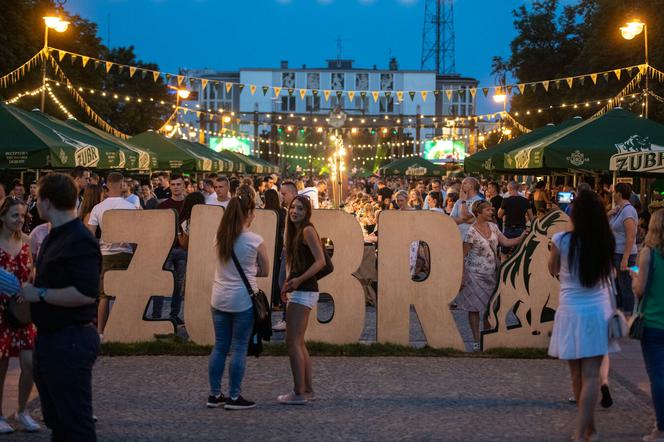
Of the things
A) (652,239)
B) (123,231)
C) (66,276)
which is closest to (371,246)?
(123,231)

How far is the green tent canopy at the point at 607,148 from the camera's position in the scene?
14.7 metres

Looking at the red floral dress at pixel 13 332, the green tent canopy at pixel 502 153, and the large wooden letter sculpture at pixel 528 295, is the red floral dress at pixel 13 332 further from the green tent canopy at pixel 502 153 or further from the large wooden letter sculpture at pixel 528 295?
the green tent canopy at pixel 502 153

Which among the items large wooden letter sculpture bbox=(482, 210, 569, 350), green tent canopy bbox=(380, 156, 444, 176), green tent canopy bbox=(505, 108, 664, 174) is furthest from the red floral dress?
green tent canopy bbox=(380, 156, 444, 176)

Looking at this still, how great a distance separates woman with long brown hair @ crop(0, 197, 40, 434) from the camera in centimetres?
688

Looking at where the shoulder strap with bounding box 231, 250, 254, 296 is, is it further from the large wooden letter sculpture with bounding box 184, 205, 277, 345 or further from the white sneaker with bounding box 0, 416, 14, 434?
the large wooden letter sculpture with bounding box 184, 205, 277, 345

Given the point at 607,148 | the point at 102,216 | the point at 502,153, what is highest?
the point at 502,153

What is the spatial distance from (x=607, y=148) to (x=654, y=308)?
9.10 m

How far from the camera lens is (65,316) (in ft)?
16.5

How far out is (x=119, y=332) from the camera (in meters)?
10.6

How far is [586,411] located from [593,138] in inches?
400

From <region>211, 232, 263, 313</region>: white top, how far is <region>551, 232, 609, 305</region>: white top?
2.36 m

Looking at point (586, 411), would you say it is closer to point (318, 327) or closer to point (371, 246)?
point (318, 327)

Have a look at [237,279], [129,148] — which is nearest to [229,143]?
[129,148]

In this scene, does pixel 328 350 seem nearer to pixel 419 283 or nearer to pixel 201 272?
pixel 419 283
